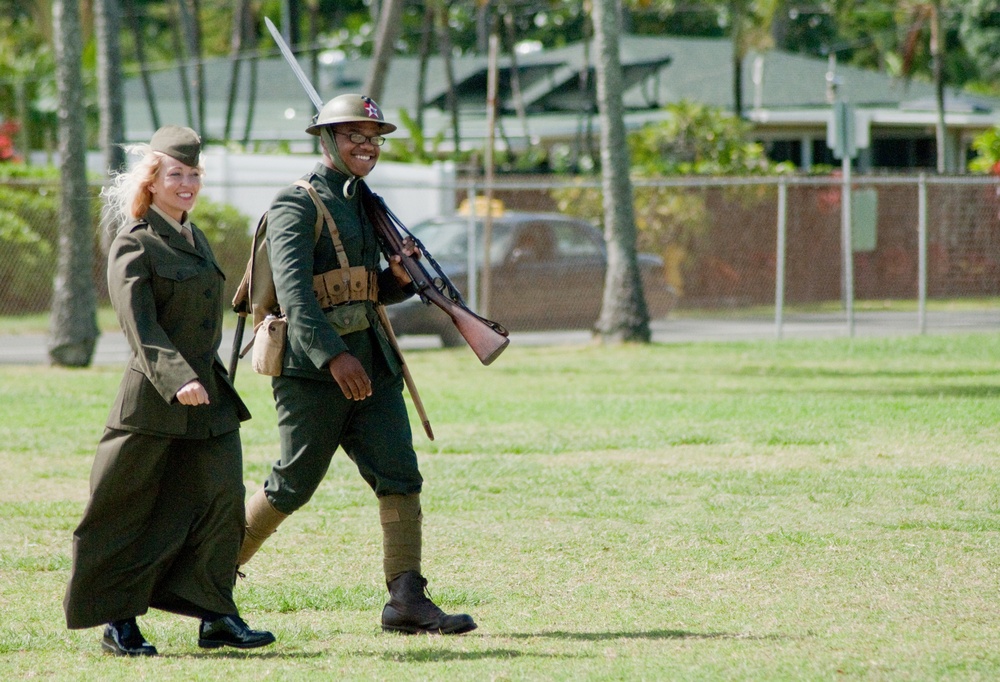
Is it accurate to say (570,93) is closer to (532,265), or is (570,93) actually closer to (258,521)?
(532,265)

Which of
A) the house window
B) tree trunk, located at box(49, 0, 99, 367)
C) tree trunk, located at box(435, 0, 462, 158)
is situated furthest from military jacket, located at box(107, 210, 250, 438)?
the house window

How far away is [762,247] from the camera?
22.0 meters

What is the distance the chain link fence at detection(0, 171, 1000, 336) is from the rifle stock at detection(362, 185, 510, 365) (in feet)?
48.9

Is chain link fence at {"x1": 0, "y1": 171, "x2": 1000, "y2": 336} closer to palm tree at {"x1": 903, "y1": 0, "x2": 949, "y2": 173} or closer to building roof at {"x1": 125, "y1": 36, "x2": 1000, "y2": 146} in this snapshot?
palm tree at {"x1": 903, "y1": 0, "x2": 949, "y2": 173}

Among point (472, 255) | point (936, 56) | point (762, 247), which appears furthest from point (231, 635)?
point (936, 56)

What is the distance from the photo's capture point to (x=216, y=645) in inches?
197

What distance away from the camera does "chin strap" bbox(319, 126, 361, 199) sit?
5211 mm

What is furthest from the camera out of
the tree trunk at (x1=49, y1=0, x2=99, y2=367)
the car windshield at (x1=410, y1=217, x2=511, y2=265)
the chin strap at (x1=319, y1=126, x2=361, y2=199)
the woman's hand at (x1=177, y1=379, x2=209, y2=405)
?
the car windshield at (x1=410, y1=217, x2=511, y2=265)

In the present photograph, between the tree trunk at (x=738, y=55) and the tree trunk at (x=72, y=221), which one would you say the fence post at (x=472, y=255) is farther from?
the tree trunk at (x=738, y=55)

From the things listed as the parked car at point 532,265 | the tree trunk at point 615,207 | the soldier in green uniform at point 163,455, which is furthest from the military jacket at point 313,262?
the parked car at point 532,265

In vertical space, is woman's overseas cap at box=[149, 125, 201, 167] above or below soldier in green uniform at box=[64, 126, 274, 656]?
above

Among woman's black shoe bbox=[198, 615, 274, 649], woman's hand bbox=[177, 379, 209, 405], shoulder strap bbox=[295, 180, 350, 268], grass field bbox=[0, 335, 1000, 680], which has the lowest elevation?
grass field bbox=[0, 335, 1000, 680]

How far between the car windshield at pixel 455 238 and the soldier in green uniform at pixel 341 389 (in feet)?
40.0

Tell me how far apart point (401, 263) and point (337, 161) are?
445mm
